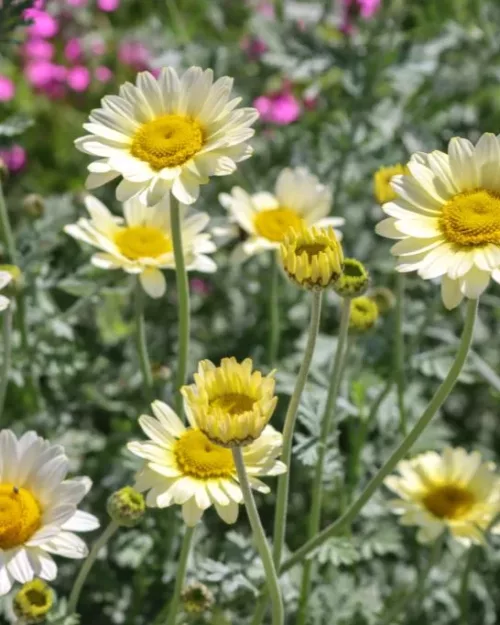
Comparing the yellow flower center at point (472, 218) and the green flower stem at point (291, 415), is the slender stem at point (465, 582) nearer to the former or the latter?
the green flower stem at point (291, 415)

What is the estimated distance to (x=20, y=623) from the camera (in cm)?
142

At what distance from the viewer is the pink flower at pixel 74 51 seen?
3.51m

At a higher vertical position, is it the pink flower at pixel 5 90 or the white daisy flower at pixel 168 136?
the pink flower at pixel 5 90

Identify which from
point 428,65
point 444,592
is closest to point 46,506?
point 444,592

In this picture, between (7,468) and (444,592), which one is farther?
(444,592)

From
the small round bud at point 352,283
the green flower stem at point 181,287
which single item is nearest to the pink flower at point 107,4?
the green flower stem at point 181,287

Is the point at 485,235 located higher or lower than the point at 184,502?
higher

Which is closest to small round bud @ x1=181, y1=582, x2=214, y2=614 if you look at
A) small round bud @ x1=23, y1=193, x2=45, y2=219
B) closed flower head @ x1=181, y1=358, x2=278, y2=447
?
closed flower head @ x1=181, y1=358, x2=278, y2=447

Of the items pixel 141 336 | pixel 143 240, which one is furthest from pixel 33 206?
pixel 141 336

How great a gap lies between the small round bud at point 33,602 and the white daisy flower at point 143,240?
0.52 metres

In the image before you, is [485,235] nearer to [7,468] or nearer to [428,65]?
[7,468]

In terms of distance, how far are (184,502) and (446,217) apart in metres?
0.50

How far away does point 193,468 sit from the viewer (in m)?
1.38

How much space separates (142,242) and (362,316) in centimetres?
41
